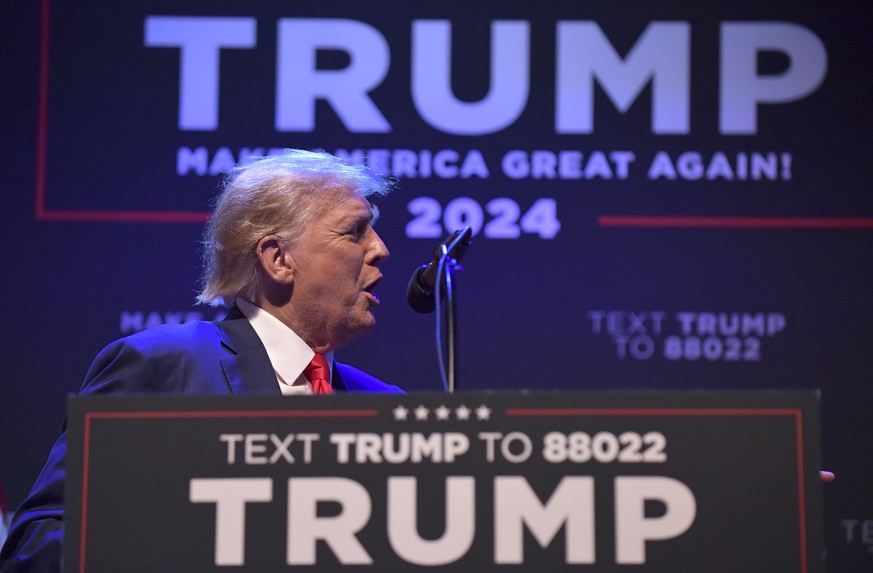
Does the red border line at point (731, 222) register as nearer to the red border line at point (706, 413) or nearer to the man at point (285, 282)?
the man at point (285, 282)

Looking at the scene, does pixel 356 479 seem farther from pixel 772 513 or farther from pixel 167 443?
pixel 772 513

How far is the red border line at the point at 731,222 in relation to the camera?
3340 millimetres

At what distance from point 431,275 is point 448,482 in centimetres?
83

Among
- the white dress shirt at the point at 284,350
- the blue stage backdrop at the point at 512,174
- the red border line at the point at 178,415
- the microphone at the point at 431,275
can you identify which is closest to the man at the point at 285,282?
the white dress shirt at the point at 284,350

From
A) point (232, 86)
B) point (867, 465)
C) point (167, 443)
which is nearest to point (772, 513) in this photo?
point (167, 443)

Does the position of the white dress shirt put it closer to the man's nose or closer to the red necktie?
the red necktie

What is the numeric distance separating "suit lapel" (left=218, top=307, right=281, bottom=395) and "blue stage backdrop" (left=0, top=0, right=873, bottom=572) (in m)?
1.09

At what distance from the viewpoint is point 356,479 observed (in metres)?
1.08

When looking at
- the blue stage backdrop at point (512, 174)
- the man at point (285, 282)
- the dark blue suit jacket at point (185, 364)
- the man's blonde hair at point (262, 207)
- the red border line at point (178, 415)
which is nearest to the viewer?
the red border line at point (178, 415)

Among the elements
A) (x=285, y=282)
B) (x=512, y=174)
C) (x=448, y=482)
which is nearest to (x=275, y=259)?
(x=285, y=282)

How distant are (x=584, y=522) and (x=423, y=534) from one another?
0.18 metres

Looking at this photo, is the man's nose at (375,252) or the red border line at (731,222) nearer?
the man's nose at (375,252)

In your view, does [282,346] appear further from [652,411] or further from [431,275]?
[652,411]

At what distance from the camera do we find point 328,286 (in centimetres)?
231
